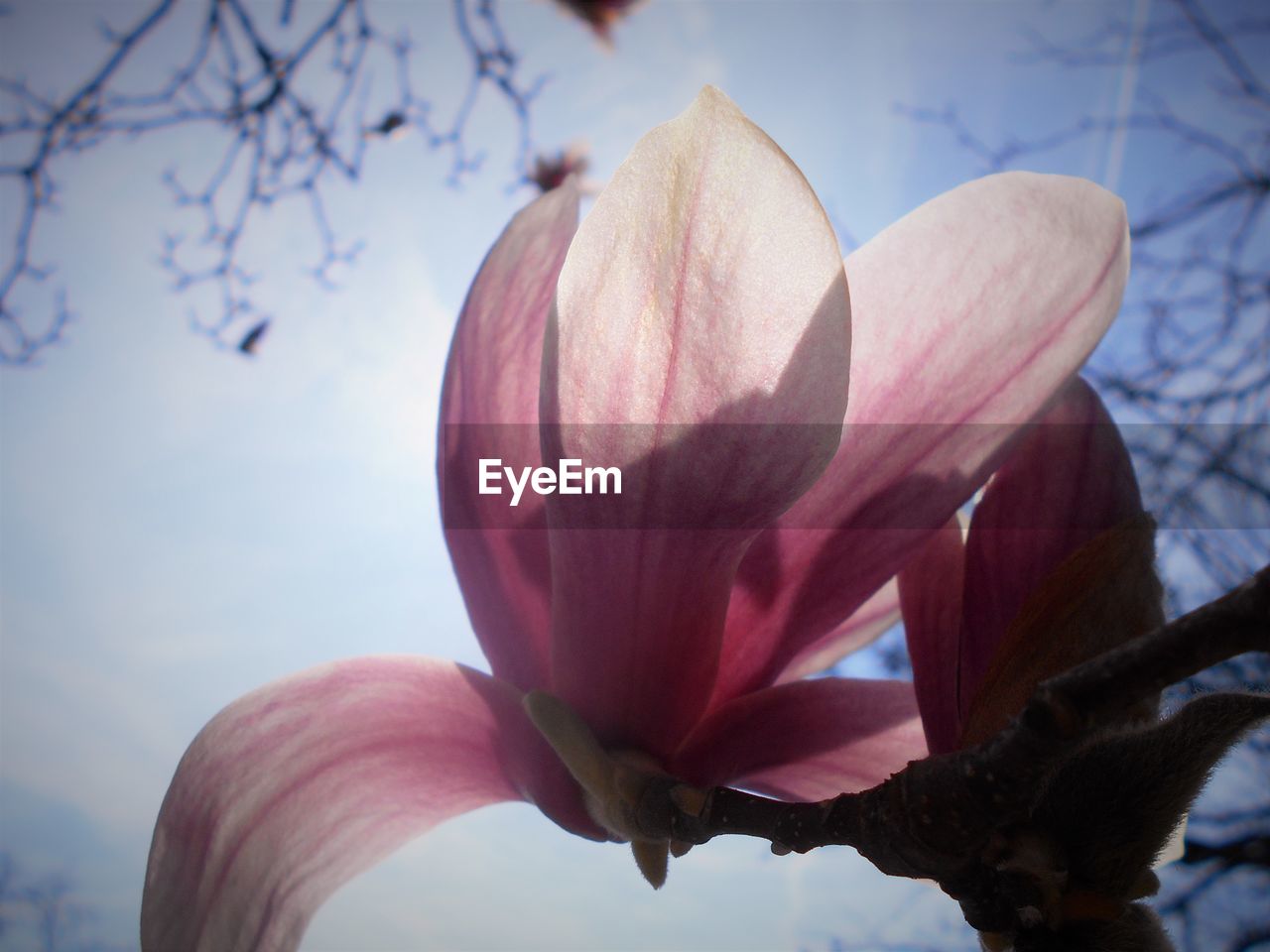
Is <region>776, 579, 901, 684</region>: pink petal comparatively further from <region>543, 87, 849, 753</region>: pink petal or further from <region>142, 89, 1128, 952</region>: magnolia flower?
<region>543, 87, 849, 753</region>: pink petal

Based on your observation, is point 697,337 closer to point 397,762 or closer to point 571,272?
point 571,272

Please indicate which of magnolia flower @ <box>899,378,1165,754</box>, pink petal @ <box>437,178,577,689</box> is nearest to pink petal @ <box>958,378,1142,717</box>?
magnolia flower @ <box>899,378,1165,754</box>

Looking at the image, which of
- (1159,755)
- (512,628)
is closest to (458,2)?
(512,628)

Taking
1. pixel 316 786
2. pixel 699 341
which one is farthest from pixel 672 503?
pixel 316 786

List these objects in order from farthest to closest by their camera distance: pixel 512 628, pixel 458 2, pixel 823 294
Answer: pixel 458 2 → pixel 512 628 → pixel 823 294

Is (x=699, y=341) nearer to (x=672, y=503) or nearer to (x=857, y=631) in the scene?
(x=672, y=503)

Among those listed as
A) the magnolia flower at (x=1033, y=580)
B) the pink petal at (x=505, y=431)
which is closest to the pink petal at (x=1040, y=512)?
the magnolia flower at (x=1033, y=580)
